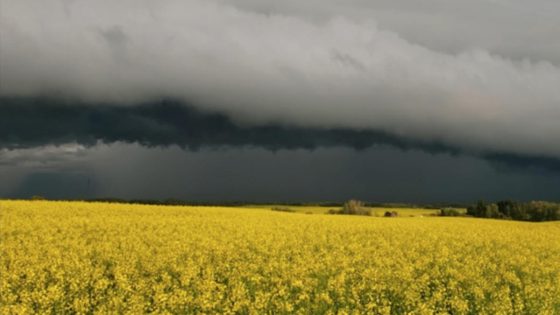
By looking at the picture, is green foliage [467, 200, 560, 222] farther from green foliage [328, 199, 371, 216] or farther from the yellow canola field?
the yellow canola field

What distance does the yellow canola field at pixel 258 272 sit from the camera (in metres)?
11.4

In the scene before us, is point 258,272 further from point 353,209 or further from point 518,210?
point 518,210

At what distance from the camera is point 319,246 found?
2227 centimetres

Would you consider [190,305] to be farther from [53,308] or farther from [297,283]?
[53,308]

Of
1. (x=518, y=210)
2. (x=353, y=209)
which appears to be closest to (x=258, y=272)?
(x=353, y=209)

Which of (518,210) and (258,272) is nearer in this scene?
(258,272)

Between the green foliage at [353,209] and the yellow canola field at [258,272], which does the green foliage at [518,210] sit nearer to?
the green foliage at [353,209]

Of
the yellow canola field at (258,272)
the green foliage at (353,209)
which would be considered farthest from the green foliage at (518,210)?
the yellow canola field at (258,272)

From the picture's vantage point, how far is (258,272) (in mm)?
15938

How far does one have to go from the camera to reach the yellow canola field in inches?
450

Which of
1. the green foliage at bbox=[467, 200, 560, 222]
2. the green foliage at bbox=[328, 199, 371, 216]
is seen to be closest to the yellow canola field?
the green foliage at bbox=[328, 199, 371, 216]

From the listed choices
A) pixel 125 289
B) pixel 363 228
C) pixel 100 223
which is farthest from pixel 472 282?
pixel 100 223

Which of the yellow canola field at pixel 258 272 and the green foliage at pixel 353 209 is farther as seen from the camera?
the green foliage at pixel 353 209

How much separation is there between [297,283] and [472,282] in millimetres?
5933
